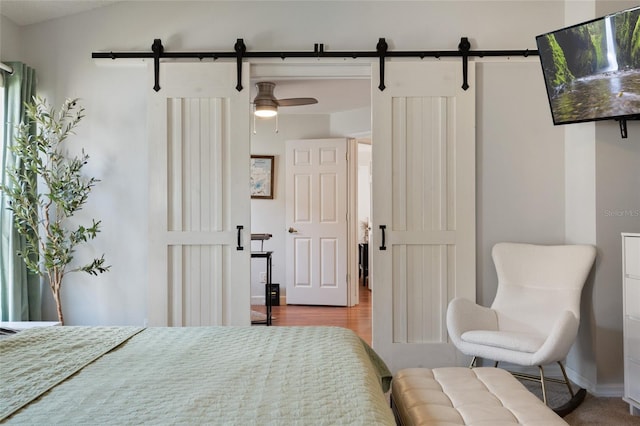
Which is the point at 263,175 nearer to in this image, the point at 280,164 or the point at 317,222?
the point at 280,164

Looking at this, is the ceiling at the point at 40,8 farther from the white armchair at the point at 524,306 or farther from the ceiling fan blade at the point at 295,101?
the white armchair at the point at 524,306

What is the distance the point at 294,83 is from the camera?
4.51m

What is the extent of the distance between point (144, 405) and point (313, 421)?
44cm

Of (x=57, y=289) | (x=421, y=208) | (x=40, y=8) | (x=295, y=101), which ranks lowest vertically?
(x=57, y=289)

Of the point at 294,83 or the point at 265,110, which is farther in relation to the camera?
the point at 294,83

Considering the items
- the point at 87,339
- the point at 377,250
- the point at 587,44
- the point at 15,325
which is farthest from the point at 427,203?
the point at 15,325

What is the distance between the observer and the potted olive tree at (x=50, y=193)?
2.84 metres

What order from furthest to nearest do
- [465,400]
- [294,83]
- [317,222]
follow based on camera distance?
[317,222] < [294,83] < [465,400]

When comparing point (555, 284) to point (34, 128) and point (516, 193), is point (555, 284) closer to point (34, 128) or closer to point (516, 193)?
point (516, 193)

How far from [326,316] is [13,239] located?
3106 millimetres

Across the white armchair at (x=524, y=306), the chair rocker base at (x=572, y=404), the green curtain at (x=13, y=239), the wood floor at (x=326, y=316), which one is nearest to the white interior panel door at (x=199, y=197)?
the green curtain at (x=13, y=239)

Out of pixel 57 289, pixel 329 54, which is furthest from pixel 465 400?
pixel 57 289

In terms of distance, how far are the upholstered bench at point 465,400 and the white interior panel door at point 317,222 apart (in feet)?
11.8

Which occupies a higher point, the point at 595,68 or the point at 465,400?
the point at 595,68
